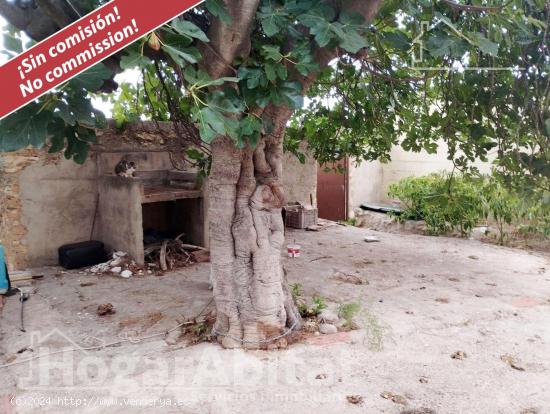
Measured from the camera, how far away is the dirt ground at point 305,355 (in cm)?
238

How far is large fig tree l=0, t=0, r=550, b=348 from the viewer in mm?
1961

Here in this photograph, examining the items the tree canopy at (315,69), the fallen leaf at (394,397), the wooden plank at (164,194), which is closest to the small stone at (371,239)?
the tree canopy at (315,69)

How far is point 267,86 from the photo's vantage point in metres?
2.35

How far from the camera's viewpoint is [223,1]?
220 cm

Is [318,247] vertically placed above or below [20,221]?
below

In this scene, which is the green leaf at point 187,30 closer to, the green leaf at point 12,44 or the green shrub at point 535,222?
the green leaf at point 12,44

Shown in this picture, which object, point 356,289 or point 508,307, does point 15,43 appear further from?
point 508,307

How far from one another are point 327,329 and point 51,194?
13.8ft

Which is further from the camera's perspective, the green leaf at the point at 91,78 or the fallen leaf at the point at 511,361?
the fallen leaf at the point at 511,361

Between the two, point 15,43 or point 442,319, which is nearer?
point 15,43

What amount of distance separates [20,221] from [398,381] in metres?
4.95

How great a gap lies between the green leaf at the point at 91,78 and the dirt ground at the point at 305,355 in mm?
1708

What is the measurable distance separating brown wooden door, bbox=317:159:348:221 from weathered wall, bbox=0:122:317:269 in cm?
549

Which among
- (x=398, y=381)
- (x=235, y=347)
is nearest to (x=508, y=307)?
(x=398, y=381)
